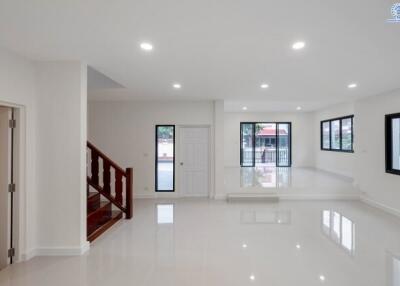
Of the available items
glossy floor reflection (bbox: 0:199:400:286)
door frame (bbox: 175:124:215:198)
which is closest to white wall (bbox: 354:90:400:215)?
glossy floor reflection (bbox: 0:199:400:286)

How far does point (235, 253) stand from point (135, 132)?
4.62 m

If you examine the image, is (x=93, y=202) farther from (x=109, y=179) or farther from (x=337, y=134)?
(x=337, y=134)

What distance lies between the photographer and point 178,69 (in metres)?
3.94

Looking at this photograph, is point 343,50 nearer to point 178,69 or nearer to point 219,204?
point 178,69

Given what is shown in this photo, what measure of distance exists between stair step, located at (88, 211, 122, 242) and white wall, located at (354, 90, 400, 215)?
586 centimetres

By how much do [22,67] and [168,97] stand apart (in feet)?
11.5

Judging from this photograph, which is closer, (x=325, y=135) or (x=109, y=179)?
(x=109, y=179)

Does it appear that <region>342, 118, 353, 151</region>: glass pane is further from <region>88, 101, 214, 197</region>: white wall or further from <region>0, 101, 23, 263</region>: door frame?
<region>0, 101, 23, 263</region>: door frame

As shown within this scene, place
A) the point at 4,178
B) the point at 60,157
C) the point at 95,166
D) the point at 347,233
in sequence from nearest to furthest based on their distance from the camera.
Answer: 1. the point at 4,178
2. the point at 60,157
3. the point at 347,233
4. the point at 95,166

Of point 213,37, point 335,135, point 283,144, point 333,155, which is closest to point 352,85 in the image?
point 213,37

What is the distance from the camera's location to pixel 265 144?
40.6ft

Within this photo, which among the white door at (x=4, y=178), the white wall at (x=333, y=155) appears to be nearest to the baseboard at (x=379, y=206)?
the white wall at (x=333, y=155)

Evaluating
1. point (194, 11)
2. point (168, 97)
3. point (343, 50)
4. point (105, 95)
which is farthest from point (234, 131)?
Result: point (194, 11)

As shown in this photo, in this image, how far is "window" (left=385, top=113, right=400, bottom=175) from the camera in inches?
211
